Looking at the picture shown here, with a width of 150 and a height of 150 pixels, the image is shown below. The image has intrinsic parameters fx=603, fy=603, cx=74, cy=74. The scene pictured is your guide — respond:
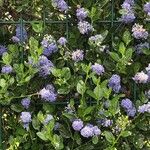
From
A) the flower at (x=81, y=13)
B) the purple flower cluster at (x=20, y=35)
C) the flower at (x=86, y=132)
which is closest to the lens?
the flower at (x=86, y=132)

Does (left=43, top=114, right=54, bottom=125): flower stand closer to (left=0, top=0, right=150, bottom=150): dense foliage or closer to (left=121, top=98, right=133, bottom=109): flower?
(left=0, top=0, right=150, bottom=150): dense foliage

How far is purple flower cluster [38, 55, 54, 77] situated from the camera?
3.69 meters

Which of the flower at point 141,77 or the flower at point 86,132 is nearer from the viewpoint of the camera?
the flower at point 86,132

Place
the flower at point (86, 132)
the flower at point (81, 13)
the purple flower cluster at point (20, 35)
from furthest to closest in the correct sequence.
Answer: the purple flower cluster at point (20, 35), the flower at point (81, 13), the flower at point (86, 132)

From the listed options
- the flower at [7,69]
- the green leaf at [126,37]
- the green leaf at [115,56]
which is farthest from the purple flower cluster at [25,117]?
the green leaf at [126,37]

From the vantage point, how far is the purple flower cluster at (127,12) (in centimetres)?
370

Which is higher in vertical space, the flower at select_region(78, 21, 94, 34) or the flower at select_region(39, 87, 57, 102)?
the flower at select_region(78, 21, 94, 34)

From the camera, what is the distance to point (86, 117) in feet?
11.9

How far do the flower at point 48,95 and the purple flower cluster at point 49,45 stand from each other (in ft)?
0.77

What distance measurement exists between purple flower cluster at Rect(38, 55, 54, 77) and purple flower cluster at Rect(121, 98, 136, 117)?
499 millimetres

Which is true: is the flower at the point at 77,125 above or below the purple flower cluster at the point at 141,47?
below

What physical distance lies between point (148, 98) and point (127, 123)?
22 centimetres

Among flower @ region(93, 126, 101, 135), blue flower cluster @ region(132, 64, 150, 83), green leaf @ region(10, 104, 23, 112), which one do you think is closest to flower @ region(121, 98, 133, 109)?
blue flower cluster @ region(132, 64, 150, 83)

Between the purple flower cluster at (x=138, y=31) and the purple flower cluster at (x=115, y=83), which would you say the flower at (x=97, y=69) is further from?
the purple flower cluster at (x=138, y=31)
